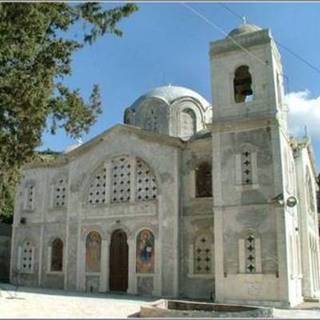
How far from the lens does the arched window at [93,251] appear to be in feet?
73.7

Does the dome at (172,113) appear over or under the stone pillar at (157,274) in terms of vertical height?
over

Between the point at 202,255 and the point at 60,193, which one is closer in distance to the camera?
the point at 202,255

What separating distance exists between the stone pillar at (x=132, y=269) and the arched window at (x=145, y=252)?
0.62ft

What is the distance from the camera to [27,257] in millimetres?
25344

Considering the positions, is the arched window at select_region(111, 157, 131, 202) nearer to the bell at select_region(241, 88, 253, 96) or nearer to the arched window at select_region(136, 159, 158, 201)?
the arched window at select_region(136, 159, 158, 201)

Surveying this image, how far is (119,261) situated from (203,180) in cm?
550

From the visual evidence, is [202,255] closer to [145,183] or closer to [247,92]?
[145,183]

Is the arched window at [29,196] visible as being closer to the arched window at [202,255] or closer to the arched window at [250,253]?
the arched window at [202,255]

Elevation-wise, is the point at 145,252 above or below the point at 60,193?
below

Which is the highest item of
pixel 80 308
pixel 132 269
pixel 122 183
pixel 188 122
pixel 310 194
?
pixel 188 122

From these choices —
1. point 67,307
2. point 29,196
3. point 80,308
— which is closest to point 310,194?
point 80,308

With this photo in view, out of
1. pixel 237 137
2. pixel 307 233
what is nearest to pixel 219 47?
pixel 237 137

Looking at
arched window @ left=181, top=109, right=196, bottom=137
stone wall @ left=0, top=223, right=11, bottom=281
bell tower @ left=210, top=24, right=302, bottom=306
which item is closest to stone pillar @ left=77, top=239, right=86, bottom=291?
bell tower @ left=210, top=24, right=302, bottom=306

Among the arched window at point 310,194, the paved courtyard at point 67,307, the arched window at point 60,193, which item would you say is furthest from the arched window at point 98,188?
the arched window at point 310,194
